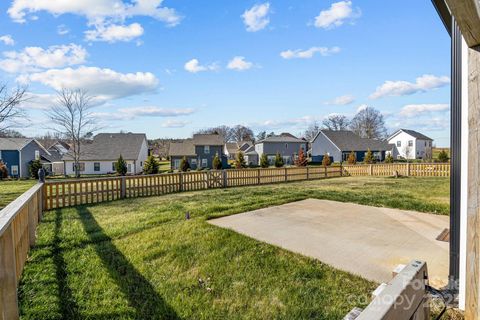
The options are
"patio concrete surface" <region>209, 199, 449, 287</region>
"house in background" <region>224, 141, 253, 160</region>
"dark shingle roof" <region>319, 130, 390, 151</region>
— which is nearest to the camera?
"patio concrete surface" <region>209, 199, 449, 287</region>

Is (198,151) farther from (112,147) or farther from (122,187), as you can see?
(122,187)

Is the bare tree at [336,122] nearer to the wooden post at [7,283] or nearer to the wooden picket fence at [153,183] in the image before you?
the wooden picket fence at [153,183]

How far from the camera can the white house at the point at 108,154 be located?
111 ft

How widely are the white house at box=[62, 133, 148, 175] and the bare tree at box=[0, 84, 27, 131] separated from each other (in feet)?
61.6

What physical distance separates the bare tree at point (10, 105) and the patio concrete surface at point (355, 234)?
15395mm

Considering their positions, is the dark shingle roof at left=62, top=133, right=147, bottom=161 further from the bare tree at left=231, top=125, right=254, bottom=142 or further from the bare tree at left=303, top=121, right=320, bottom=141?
the bare tree at left=231, top=125, right=254, bottom=142

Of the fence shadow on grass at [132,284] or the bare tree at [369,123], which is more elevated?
the bare tree at [369,123]

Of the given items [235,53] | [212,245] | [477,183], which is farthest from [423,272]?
[235,53]

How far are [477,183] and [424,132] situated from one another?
189 ft

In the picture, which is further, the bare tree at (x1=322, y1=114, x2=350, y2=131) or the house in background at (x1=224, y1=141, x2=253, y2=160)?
the bare tree at (x1=322, y1=114, x2=350, y2=131)

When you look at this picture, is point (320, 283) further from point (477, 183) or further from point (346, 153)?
point (346, 153)

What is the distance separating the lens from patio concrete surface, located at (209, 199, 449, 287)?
3.67 m

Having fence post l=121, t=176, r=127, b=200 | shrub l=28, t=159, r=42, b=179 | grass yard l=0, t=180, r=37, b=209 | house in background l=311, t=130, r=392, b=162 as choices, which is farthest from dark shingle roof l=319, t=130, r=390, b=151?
shrub l=28, t=159, r=42, b=179

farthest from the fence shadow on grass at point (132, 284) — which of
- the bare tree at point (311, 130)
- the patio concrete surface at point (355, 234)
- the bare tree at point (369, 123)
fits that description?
the bare tree at point (311, 130)
